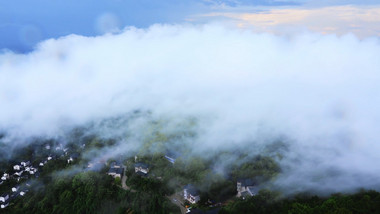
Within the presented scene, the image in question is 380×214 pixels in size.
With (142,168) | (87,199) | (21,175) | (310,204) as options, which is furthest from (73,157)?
(310,204)

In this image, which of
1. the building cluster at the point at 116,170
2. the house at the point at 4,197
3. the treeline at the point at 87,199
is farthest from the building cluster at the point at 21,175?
the building cluster at the point at 116,170

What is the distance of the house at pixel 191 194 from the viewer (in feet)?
48.4

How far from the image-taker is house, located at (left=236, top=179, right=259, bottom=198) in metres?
14.4

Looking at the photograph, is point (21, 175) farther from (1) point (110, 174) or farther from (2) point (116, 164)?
(2) point (116, 164)

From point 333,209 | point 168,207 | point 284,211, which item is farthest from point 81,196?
point 333,209

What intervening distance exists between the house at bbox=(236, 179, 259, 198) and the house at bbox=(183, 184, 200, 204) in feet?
7.77

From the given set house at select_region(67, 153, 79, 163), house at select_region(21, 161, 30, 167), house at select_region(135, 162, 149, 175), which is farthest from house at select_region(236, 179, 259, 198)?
house at select_region(21, 161, 30, 167)

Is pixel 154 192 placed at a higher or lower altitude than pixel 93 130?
lower

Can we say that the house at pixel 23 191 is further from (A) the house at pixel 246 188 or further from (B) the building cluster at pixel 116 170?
(A) the house at pixel 246 188

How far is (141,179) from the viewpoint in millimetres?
16219

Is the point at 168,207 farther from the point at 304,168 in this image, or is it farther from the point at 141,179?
the point at 304,168

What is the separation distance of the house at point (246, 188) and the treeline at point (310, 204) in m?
1.07

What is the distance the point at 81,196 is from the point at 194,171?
662 cm

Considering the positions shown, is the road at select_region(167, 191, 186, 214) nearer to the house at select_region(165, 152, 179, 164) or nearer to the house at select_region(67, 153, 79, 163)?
the house at select_region(165, 152, 179, 164)
